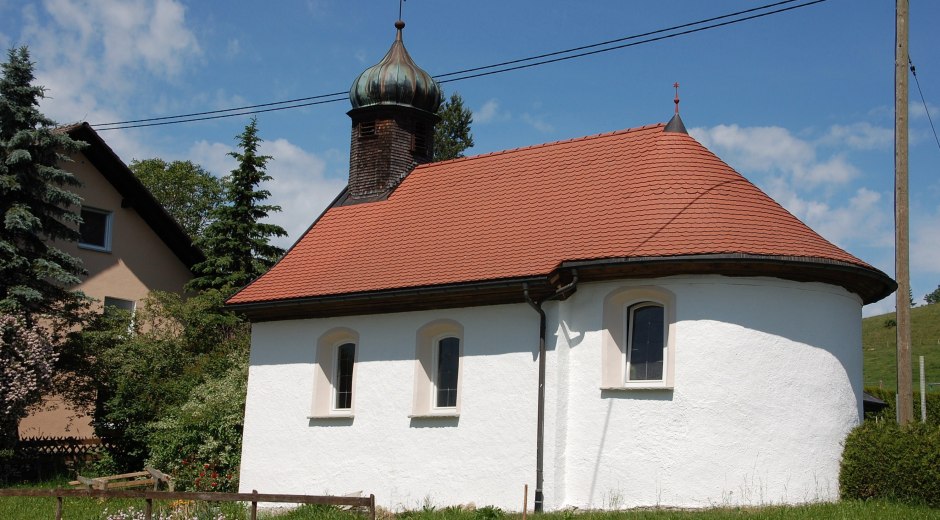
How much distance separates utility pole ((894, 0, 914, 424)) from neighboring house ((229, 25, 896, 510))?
50.8 inches

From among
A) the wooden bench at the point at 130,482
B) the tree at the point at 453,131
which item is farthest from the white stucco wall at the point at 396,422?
the tree at the point at 453,131

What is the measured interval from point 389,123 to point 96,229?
31.1 ft

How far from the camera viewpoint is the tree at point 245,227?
2984 centimetres

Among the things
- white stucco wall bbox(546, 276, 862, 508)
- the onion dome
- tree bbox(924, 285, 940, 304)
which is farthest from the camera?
tree bbox(924, 285, 940, 304)

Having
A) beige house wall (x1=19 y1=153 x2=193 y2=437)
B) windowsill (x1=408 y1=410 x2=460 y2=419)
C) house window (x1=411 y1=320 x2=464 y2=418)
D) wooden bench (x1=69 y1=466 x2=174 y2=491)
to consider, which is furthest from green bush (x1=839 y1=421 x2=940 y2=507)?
beige house wall (x1=19 y1=153 x2=193 y2=437)

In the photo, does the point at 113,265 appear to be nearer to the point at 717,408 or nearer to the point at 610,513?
the point at 610,513

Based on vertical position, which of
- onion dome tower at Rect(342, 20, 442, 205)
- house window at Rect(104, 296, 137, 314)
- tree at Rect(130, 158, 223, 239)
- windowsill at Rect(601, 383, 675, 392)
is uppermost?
tree at Rect(130, 158, 223, 239)

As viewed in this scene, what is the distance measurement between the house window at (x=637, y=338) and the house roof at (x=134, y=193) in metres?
15.7

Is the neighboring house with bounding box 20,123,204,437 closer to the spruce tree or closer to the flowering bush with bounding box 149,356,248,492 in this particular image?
the spruce tree

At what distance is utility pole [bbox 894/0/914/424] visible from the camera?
14.7m

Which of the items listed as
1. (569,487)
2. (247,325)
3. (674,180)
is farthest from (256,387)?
(674,180)

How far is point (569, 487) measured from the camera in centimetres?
1628

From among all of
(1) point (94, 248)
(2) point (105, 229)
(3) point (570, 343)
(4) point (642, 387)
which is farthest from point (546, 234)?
(2) point (105, 229)

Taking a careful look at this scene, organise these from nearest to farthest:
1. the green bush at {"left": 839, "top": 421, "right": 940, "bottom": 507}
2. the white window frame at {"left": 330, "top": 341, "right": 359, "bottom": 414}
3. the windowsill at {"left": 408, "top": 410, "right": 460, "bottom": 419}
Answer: the green bush at {"left": 839, "top": 421, "right": 940, "bottom": 507} → the windowsill at {"left": 408, "top": 410, "right": 460, "bottom": 419} → the white window frame at {"left": 330, "top": 341, "right": 359, "bottom": 414}
